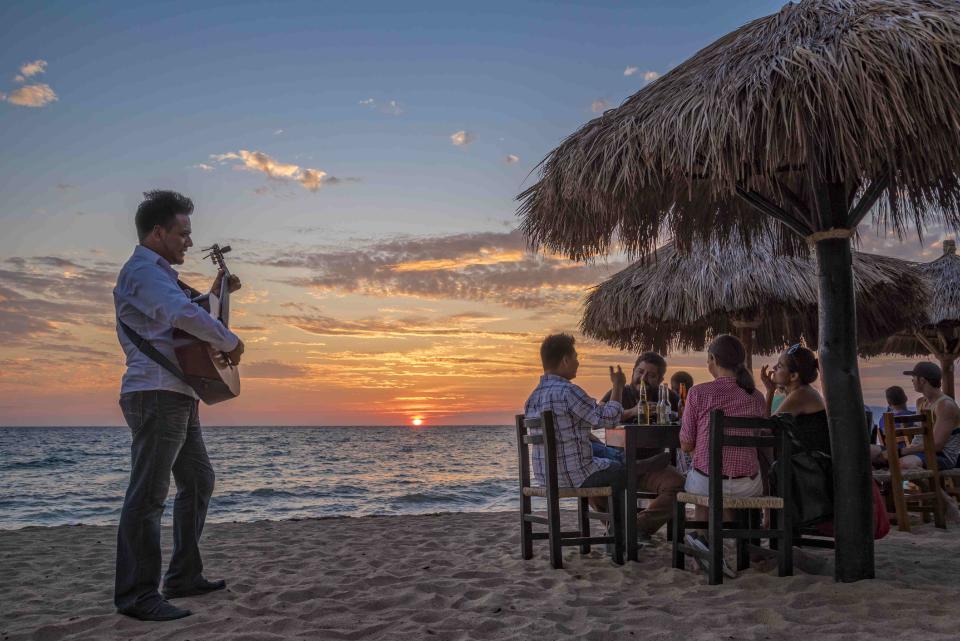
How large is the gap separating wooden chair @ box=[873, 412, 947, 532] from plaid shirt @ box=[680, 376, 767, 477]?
2727mm

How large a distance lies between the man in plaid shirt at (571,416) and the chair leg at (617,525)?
2 centimetres

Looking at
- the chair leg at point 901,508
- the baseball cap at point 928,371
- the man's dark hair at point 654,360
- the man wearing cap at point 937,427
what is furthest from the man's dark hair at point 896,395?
the man's dark hair at point 654,360

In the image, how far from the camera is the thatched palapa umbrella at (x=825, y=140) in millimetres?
3625

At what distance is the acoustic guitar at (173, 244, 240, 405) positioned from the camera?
3512 mm

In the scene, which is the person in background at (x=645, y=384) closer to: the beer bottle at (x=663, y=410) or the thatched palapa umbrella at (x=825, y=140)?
the beer bottle at (x=663, y=410)

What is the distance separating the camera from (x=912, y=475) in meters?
6.55

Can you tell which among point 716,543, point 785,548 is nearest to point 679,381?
point 785,548

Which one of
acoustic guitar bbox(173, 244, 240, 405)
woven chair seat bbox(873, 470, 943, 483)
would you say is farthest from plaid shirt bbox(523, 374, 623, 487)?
woven chair seat bbox(873, 470, 943, 483)

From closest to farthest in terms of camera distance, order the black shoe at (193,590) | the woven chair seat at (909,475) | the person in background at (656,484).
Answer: the black shoe at (193,590) → the person in background at (656,484) → the woven chair seat at (909,475)

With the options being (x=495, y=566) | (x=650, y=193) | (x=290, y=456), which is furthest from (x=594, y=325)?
(x=290, y=456)

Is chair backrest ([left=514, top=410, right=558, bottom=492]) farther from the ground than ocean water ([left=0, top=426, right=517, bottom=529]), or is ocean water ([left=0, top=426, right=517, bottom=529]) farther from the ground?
chair backrest ([left=514, top=410, right=558, bottom=492])

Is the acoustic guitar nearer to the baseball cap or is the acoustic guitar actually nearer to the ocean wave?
the baseball cap

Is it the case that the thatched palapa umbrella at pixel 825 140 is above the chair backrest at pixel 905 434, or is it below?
above

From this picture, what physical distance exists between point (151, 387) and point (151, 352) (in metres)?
0.17
